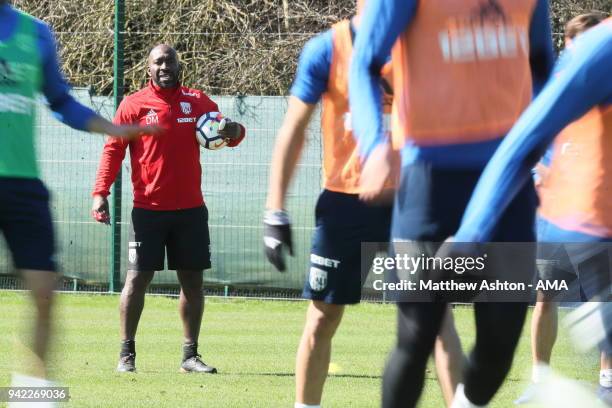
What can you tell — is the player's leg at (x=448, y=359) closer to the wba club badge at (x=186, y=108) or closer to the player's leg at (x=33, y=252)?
the player's leg at (x=33, y=252)

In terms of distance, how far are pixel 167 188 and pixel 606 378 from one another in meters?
3.71

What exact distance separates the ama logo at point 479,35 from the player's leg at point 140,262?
522cm

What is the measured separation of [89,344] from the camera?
1091 cm

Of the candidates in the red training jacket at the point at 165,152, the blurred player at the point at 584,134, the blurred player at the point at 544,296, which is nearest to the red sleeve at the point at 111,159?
the red training jacket at the point at 165,152

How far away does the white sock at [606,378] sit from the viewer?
7.38 metres

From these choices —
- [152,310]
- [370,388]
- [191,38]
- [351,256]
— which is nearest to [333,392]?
[370,388]

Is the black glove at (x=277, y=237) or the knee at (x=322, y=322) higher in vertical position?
the black glove at (x=277, y=237)

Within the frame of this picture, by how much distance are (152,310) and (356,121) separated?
9.71m

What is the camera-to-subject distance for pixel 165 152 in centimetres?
984

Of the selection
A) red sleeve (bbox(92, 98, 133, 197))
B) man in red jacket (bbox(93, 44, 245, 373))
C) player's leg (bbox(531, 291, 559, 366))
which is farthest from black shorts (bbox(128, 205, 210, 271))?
player's leg (bbox(531, 291, 559, 366))

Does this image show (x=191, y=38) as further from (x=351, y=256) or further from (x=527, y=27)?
(x=527, y=27)

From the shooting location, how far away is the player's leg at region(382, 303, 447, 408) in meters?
4.67

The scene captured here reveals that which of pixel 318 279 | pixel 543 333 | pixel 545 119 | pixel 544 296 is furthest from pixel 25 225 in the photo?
pixel 543 333

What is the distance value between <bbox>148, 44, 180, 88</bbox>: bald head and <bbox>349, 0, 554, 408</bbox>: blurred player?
16.9 feet
